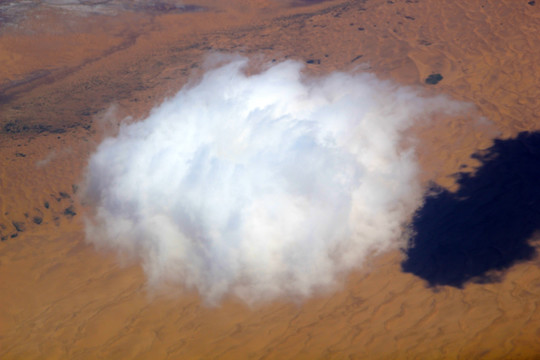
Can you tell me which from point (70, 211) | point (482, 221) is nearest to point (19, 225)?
point (70, 211)

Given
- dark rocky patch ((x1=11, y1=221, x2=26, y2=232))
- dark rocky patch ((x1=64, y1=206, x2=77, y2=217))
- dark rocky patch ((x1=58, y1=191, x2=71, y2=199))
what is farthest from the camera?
dark rocky patch ((x1=58, y1=191, x2=71, y2=199))

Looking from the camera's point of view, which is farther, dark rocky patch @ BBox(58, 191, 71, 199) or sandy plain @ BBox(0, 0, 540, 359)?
dark rocky patch @ BBox(58, 191, 71, 199)

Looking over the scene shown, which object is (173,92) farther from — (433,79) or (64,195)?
(433,79)

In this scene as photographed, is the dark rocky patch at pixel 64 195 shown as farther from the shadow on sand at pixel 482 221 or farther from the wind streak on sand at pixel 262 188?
the shadow on sand at pixel 482 221

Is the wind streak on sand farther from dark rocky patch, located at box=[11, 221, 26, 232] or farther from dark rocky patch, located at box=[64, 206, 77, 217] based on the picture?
dark rocky patch, located at box=[11, 221, 26, 232]

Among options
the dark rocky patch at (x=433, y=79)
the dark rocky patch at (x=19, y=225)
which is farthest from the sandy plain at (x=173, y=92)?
the dark rocky patch at (x=433, y=79)

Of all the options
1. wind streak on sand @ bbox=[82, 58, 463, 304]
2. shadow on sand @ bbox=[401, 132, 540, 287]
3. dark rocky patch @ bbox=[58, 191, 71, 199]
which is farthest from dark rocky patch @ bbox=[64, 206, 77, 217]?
shadow on sand @ bbox=[401, 132, 540, 287]
